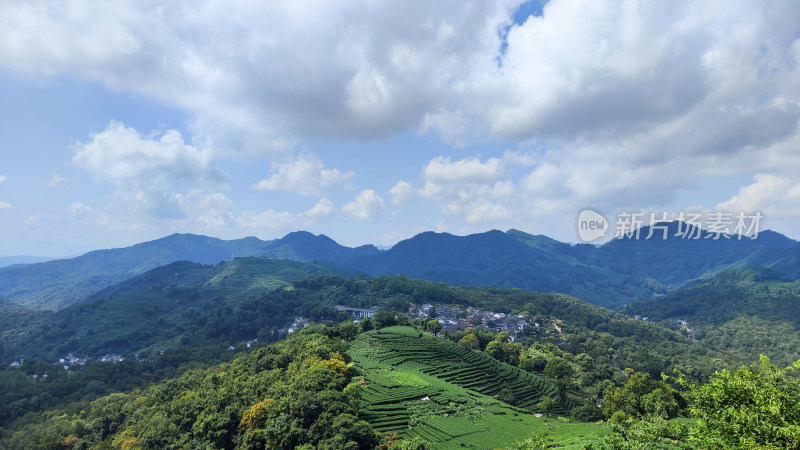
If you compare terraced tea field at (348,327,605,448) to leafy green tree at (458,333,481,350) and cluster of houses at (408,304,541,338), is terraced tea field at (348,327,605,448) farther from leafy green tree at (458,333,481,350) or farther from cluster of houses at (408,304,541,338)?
cluster of houses at (408,304,541,338)

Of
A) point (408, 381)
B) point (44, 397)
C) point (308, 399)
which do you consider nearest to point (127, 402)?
point (44, 397)

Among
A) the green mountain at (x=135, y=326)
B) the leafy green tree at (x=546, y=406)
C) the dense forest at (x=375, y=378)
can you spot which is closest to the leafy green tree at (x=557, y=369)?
the dense forest at (x=375, y=378)

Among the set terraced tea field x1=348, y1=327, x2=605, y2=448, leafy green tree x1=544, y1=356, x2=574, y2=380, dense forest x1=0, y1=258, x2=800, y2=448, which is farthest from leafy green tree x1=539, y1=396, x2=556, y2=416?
leafy green tree x1=544, y1=356, x2=574, y2=380

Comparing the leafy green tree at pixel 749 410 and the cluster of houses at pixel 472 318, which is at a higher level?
the leafy green tree at pixel 749 410

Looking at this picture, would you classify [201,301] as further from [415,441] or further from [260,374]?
[415,441]

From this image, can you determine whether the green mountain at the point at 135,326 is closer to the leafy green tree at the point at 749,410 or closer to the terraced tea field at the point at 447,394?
the terraced tea field at the point at 447,394

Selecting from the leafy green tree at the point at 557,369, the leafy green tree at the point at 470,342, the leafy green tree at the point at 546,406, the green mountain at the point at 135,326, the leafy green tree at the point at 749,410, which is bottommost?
the green mountain at the point at 135,326

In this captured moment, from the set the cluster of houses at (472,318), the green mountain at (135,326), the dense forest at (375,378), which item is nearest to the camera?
the dense forest at (375,378)

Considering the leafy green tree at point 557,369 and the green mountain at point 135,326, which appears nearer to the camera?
the leafy green tree at point 557,369
